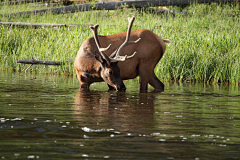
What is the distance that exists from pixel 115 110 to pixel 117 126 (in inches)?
46.4

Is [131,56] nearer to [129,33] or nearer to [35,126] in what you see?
[129,33]

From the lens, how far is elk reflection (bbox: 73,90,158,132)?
4.29m

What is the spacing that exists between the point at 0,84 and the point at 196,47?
4.79 meters

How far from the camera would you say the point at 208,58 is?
32.9ft

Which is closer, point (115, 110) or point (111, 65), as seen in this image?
point (115, 110)

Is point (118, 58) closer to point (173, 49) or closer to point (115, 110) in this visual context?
point (115, 110)

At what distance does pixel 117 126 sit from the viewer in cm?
412

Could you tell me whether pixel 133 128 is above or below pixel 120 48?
below

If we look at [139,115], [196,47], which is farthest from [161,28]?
[139,115]

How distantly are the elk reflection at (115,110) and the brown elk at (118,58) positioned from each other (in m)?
0.61

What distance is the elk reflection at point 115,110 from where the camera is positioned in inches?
169

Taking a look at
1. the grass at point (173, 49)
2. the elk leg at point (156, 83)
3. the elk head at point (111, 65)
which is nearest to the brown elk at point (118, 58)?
the elk head at point (111, 65)

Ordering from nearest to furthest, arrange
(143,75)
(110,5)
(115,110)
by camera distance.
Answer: (115,110) → (143,75) → (110,5)

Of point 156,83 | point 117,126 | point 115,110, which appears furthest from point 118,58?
point 117,126
